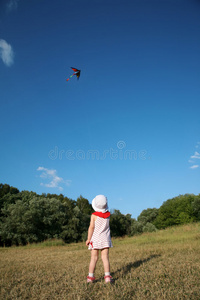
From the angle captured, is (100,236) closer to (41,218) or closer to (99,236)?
(99,236)

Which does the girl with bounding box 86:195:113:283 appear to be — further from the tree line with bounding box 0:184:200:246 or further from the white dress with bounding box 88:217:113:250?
the tree line with bounding box 0:184:200:246

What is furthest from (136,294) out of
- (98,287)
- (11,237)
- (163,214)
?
(163,214)

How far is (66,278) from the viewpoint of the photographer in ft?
17.2

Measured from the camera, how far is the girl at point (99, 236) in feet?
15.9

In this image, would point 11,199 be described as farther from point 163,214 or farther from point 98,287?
point 163,214

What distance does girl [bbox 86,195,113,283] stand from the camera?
485 centimetres

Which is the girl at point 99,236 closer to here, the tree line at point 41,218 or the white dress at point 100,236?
the white dress at point 100,236

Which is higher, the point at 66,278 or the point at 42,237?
the point at 66,278

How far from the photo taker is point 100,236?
4.99 metres

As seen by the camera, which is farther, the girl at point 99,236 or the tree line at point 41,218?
the tree line at point 41,218

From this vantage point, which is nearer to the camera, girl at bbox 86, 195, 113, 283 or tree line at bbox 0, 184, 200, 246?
girl at bbox 86, 195, 113, 283

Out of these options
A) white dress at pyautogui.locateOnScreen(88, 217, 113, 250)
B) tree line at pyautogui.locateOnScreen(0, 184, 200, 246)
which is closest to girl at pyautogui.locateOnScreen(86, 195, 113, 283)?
white dress at pyautogui.locateOnScreen(88, 217, 113, 250)

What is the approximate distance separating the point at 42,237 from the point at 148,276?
34.5 m

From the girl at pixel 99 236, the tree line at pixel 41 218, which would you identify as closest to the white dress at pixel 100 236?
the girl at pixel 99 236
